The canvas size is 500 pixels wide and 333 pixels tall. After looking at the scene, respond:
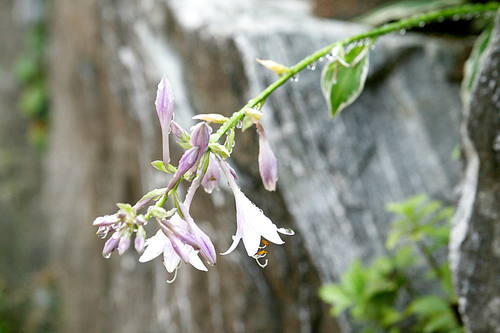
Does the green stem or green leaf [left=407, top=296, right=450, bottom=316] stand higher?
the green stem

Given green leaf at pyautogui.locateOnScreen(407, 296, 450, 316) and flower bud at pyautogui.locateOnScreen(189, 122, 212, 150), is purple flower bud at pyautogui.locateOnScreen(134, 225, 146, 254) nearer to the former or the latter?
flower bud at pyautogui.locateOnScreen(189, 122, 212, 150)

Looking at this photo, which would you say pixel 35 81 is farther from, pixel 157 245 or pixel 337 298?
pixel 157 245

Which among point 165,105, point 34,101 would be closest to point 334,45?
point 165,105

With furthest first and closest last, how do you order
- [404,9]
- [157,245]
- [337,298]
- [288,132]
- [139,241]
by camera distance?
[404,9] < [288,132] < [337,298] < [157,245] < [139,241]

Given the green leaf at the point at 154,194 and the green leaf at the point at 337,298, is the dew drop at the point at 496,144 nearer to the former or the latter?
the green leaf at the point at 337,298

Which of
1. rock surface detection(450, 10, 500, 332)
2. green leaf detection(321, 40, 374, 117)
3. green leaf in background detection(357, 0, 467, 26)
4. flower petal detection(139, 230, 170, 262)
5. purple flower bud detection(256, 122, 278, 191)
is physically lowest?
rock surface detection(450, 10, 500, 332)

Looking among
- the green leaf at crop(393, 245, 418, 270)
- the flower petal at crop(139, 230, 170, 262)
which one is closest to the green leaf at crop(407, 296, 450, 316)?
the green leaf at crop(393, 245, 418, 270)

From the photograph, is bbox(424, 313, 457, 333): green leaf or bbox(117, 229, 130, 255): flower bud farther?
bbox(424, 313, 457, 333): green leaf

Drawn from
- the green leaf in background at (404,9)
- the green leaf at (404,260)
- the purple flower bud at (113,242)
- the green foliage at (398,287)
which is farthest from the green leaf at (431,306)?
the green leaf in background at (404,9)

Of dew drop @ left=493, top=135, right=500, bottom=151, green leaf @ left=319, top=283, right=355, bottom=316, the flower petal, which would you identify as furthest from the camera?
green leaf @ left=319, top=283, right=355, bottom=316

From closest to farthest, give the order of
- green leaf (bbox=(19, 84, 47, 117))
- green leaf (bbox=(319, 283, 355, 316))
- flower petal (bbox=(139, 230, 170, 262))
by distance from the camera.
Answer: flower petal (bbox=(139, 230, 170, 262))
green leaf (bbox=(319, 283, 355, 316))
green leaf (bbox=(19, 84, 47, 117))
